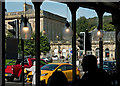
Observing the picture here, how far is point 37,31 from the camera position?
803 centimetres

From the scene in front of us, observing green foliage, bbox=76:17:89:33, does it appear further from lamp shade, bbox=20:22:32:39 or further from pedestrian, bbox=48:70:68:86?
pedestrian, bbox=48:70:68:86

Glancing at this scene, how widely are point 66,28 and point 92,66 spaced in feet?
16.6

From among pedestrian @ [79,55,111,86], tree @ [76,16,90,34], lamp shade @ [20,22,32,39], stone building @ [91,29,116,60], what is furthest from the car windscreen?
pedestrian @ [79,55,111,86]

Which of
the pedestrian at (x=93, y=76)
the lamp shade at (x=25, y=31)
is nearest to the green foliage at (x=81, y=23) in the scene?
the lamp shade at (x=25, y=31)

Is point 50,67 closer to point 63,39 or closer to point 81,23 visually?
point 81,23

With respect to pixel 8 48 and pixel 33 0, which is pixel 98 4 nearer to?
pixel 33 0

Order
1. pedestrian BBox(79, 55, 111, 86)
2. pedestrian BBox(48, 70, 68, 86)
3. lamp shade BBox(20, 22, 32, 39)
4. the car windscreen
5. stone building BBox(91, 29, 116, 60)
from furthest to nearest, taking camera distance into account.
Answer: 1. stone building BBox(91, 29, 116, 60)
2. the car windscreen
3. lamp shade BBox(20, 22, 32, 39)
4. pedestrian BBox(79, 55, 111, 86)
5. pedestrian BBox(48, 70, 68, 86)

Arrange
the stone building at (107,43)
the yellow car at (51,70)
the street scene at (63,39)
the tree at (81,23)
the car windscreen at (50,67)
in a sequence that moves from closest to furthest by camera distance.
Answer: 1. the street scene at (63,39)
2. the yellow car at (51,70)
3. the tree at (81,23)
4. the car windscreen at (50,67)
5. the stone building at (107,43)

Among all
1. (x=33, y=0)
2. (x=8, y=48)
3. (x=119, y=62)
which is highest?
(x=33, y=0)

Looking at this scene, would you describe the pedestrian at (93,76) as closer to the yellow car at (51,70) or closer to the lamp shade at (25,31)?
the lamp shade at (25,31)

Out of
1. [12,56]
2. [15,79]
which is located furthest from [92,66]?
[15,79]

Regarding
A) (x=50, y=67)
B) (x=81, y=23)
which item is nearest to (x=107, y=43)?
(x=81, y=23)

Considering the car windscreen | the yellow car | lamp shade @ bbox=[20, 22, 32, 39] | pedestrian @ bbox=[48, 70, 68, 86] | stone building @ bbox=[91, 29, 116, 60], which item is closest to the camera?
pedestrian @ bbox=[48, 70, 68, 86]

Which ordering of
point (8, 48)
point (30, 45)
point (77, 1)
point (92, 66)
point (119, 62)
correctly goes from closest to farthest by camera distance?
point (92, 66) → point (8, 48) → point (77, 1) → point (119, 62) → point (30, 45)
